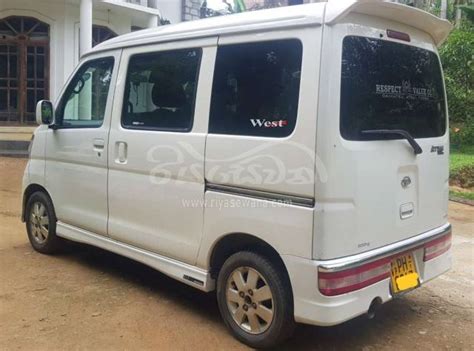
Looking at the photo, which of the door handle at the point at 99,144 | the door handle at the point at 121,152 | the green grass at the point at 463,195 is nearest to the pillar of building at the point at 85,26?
the green grass at the point at 463,195

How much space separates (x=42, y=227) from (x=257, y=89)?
3060 mm

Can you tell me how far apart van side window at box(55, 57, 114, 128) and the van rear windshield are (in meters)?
2.23

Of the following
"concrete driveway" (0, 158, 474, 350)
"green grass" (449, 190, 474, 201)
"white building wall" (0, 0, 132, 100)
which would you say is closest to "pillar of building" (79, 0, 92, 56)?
"white building wall" (0, 0, 132, 100)

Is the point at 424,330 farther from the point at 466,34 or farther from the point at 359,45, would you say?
the point at 466,34

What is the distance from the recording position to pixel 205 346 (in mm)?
3535

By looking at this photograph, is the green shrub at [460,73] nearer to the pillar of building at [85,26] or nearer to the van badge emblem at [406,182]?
the pillar of building at [85,26]

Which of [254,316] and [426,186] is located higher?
[426,186]

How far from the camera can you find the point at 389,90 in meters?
3.44

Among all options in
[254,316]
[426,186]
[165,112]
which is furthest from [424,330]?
[165,112]

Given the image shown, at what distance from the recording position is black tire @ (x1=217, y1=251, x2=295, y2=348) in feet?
10.8

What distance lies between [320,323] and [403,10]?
1983mm

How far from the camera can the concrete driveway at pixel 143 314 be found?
359cm

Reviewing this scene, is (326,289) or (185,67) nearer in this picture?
(326,289)

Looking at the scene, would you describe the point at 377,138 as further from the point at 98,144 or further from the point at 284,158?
the point at 98,144
